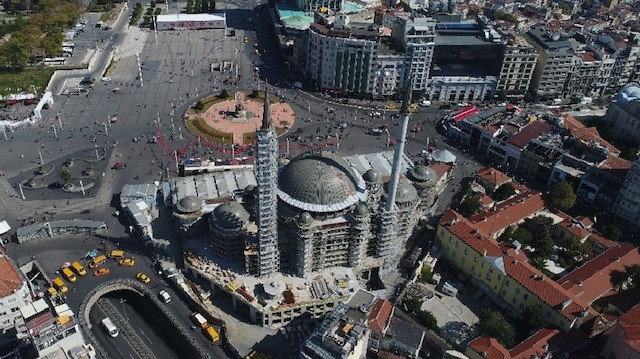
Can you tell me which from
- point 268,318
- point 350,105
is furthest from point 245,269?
point 350,105

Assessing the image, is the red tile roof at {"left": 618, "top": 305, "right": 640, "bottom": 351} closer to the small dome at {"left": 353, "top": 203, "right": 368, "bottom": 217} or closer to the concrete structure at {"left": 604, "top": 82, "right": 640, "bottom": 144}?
the small dome at {"left": 353, "top": 203, "right": 368, "bottom": 217}

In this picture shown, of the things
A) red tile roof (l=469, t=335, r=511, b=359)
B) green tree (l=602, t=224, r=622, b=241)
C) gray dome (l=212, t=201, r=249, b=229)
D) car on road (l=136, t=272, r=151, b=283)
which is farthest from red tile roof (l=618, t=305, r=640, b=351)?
car on road (l=136, t=272, r=151, b=283)

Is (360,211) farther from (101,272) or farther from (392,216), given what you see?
(101,272)

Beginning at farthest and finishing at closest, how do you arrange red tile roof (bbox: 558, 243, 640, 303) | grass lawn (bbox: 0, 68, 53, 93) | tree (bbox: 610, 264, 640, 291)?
1. grass lawn (bbox: 0, 68, 53, 93)
2. tree (bbox: 610, 264, 640, 291)
3. red tile roof (bbox: 558, 243, 640, 303)

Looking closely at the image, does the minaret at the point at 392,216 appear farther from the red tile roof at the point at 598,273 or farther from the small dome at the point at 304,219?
the red tile roof at the point at 598,273

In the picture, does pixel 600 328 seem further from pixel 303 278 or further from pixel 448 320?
pixel 303 278

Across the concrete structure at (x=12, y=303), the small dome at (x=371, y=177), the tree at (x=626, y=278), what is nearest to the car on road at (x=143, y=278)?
the concrete structure at (x=12, y=303)
